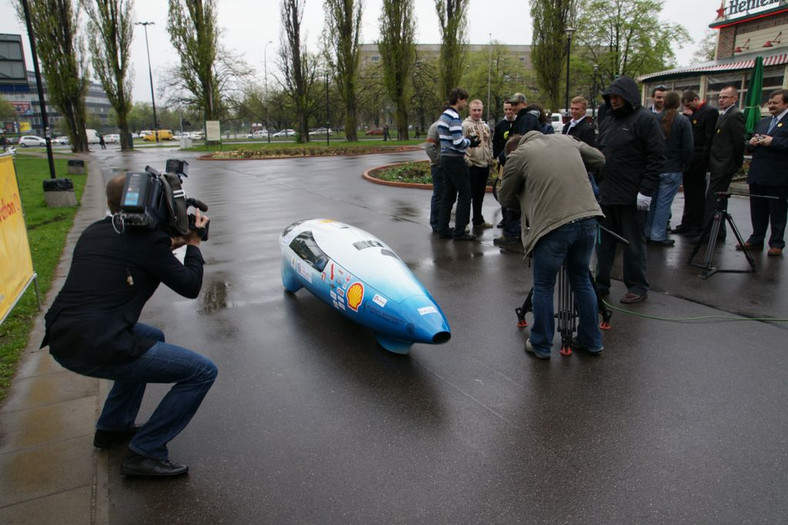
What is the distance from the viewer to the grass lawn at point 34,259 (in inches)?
189

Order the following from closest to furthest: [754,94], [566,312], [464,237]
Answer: [566,312] < [464,237] < [754,94]

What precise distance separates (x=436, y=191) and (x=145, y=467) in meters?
7.10

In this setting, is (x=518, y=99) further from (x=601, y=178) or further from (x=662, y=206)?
(x=662, y=206)

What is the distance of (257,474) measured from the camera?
3.13 meters

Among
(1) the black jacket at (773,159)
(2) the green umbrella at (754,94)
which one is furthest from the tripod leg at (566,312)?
(2) the green umbrella at (754,94)

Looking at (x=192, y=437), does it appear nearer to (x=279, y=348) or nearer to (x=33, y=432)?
(x=33, y=432)

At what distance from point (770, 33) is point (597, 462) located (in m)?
27.9

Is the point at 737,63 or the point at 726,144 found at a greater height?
the point at 737,63

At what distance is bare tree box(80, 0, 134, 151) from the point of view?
135ft

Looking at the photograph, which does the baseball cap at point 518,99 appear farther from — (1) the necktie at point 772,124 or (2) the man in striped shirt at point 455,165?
(1) the necktie at point 772,124

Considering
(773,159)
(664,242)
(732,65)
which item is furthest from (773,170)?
(732,65)

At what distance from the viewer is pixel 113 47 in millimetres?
42125

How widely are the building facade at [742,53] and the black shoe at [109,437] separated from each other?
2596 centimetres

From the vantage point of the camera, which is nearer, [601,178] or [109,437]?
[109,437]
